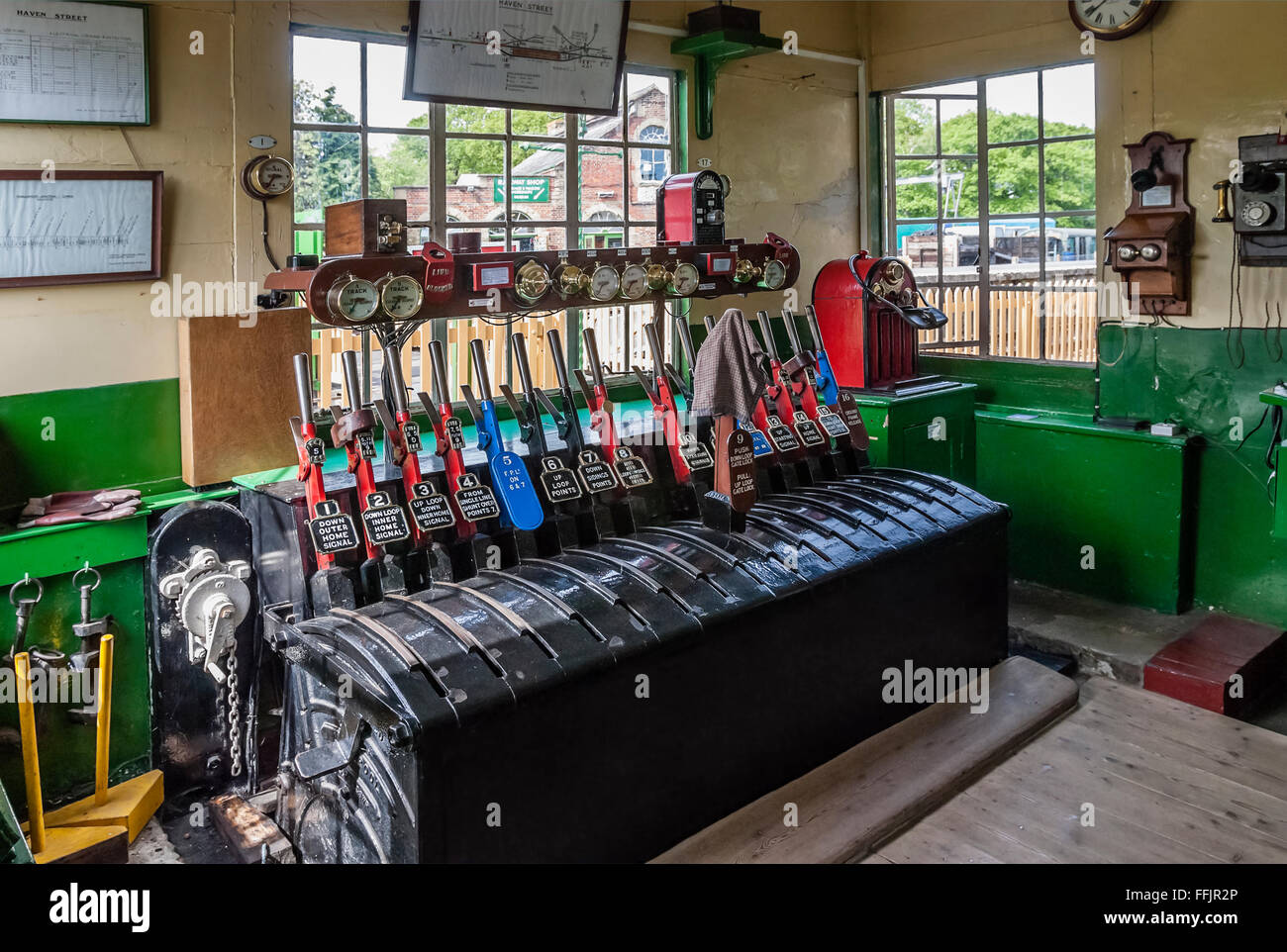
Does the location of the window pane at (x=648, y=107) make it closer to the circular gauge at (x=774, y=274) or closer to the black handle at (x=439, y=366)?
the circular gauge at (x=774, y=274)

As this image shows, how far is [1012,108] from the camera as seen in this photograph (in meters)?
4.95

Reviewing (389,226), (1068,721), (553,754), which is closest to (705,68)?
(389,226)

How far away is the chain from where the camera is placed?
10.4ft

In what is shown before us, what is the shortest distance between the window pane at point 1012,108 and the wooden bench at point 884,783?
8.77ft

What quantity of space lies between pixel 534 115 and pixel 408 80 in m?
0.65

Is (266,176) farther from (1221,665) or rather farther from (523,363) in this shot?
(1221,665)

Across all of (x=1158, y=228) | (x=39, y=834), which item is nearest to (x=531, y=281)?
(x=39, y=834)

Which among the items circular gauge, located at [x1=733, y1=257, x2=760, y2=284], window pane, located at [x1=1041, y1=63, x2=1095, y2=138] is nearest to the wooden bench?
circular gauge, located at [x1=733, y1=257, x2=760, y2=284]

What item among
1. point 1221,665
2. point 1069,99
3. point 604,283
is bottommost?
point 1221,665

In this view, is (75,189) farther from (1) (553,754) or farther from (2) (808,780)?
(2) (808,780)

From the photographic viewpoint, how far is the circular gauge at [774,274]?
3.93 meters

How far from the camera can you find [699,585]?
277cm

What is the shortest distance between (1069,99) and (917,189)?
3.01 ft

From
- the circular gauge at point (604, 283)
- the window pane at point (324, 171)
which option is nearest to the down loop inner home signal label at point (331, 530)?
the circular gauge at point (604, 283)
